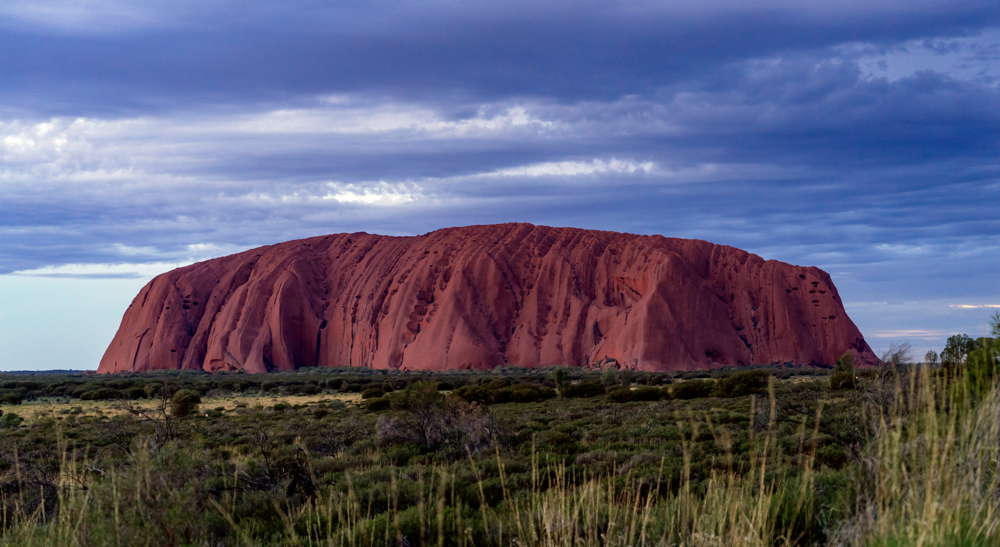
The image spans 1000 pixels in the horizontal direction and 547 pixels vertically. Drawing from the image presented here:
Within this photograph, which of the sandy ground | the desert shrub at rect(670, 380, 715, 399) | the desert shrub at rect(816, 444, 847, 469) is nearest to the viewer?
the desert shrub at rect(816, 444, 847, 469)

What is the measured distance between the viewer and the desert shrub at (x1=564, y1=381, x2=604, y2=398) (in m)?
33.7

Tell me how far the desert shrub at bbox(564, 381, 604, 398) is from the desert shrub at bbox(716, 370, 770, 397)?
264 inches

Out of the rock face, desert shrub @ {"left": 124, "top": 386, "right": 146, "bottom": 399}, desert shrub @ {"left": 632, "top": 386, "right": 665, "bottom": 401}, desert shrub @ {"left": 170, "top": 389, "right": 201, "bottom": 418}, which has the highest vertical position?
the rock face

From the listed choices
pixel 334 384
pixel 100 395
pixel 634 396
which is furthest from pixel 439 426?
pixel 334 384

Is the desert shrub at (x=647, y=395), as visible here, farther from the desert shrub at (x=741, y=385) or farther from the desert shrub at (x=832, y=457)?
the desert shrub at (x=832, y=457)

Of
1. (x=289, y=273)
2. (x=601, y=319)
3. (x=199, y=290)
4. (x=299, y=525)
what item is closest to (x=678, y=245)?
(x=601, y=319)

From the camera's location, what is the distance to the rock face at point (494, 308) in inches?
2542

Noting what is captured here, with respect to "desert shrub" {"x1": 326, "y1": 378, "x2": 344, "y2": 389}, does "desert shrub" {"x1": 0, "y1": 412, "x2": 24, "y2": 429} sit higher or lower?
higher

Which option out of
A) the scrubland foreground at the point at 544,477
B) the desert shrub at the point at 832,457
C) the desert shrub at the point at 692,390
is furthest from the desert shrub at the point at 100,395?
the desert shrub at the point at 832,457

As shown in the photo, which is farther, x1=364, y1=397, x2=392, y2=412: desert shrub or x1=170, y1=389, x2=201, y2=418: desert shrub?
x1=364, y1=397, x2=392, y2=412: desert shrub

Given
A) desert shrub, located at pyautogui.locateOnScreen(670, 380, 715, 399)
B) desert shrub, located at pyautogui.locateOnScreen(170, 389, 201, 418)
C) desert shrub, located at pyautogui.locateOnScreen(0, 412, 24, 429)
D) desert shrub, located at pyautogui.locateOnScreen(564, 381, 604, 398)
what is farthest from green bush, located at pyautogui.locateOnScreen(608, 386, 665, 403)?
desert shrub, located at pyautogui.locateOnScreen(0, 412, 24, 429)

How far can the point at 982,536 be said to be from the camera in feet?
13.1

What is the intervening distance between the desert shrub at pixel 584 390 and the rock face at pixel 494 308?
78.9 ft

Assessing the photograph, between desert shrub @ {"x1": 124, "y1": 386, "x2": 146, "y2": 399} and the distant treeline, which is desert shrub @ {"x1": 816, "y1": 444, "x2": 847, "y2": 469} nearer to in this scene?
the distant treeline
